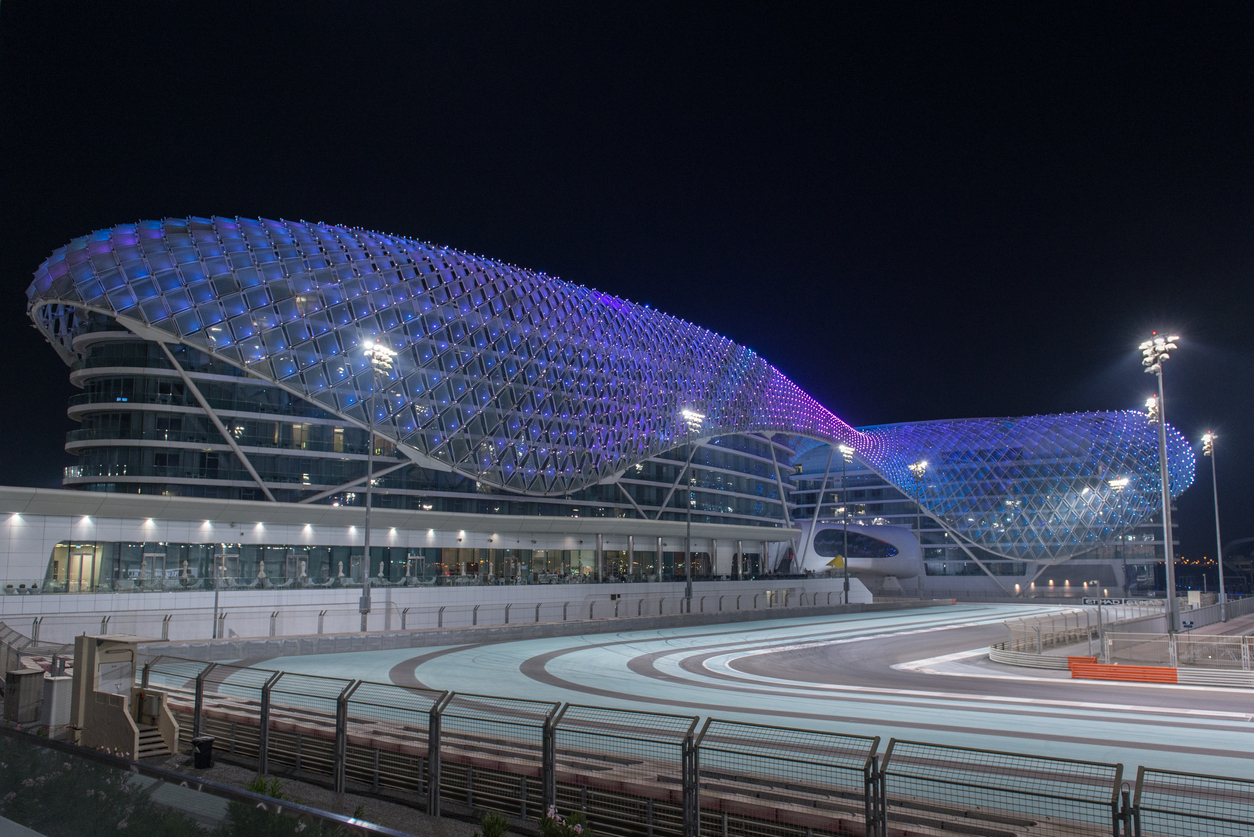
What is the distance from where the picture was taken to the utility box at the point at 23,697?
13.6 meters

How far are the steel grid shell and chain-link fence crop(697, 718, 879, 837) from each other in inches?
1764

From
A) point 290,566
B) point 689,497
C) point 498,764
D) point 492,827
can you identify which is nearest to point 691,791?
Result: point 492,827

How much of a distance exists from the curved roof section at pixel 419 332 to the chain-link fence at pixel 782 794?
44.9m

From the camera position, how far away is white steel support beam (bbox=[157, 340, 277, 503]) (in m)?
49.4

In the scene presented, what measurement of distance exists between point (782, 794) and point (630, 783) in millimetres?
1562

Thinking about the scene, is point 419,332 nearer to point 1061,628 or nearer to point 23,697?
point 1061,628

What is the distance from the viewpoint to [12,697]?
44.9 ft

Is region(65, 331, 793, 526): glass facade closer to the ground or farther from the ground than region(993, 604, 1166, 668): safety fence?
farther from the ground

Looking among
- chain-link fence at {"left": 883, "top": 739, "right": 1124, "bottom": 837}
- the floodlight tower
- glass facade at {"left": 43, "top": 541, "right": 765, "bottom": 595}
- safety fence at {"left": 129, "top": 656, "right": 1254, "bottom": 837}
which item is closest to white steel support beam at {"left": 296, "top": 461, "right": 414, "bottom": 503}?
glass facade at {"left": 43, "top": 541, "right": 765, "bottom": 595}

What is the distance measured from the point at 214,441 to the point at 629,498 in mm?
35931

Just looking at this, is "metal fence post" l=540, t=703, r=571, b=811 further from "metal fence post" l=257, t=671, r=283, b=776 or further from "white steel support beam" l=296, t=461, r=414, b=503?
"white steel support beam" l=296, t=461, r=414, b=503

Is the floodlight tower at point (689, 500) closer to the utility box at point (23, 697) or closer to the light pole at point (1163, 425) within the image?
the light pole at point (1163, 425)

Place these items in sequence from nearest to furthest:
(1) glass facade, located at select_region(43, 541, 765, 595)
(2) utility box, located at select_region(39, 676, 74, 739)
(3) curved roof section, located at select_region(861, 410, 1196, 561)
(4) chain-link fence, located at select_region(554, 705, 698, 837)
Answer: (4) chain-link fence, located at select_region(554, 705, 698, 837) < (2) utility box, located at select_region(39, 676, 74, 739) < (1) glass facade, located at select_region(43, 541, 765, 595) < (3) curved roof section, located at select_region(861, 410, 1196, 561)

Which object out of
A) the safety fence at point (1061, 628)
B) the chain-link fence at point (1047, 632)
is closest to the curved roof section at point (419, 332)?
the safety fence at point (1061, 628)
